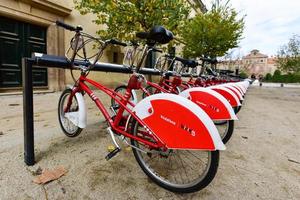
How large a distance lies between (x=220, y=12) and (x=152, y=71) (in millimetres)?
11163

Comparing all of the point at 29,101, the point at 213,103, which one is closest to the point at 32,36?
the point at 29,101

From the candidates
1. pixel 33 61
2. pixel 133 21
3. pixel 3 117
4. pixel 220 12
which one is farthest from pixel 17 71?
pixel 220 12

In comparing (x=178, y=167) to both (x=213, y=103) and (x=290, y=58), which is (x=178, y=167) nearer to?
(x=213, y=103)

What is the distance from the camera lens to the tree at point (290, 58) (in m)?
33.2

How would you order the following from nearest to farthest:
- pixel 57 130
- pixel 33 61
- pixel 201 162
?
1. pixel 33 61
2. pixel 201 162
3. pixel 57 130


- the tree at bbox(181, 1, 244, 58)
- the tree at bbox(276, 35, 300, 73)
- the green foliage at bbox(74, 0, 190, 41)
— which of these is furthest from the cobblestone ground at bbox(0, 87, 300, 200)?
the tree at bbox(276, 35, 300, 73)

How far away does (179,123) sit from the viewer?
1413mm

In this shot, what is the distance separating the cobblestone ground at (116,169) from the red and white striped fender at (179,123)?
44cm

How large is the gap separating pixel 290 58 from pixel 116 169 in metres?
42.3

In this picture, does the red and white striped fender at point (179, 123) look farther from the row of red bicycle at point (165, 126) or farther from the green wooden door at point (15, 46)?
the green wooden door at point (15, 46)

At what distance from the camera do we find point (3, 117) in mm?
3385

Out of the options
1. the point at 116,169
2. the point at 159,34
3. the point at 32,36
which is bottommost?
the point at 116,169

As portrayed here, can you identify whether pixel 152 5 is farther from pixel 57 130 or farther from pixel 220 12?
pixel 220 12

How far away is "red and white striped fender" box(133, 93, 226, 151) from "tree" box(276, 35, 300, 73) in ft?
132
